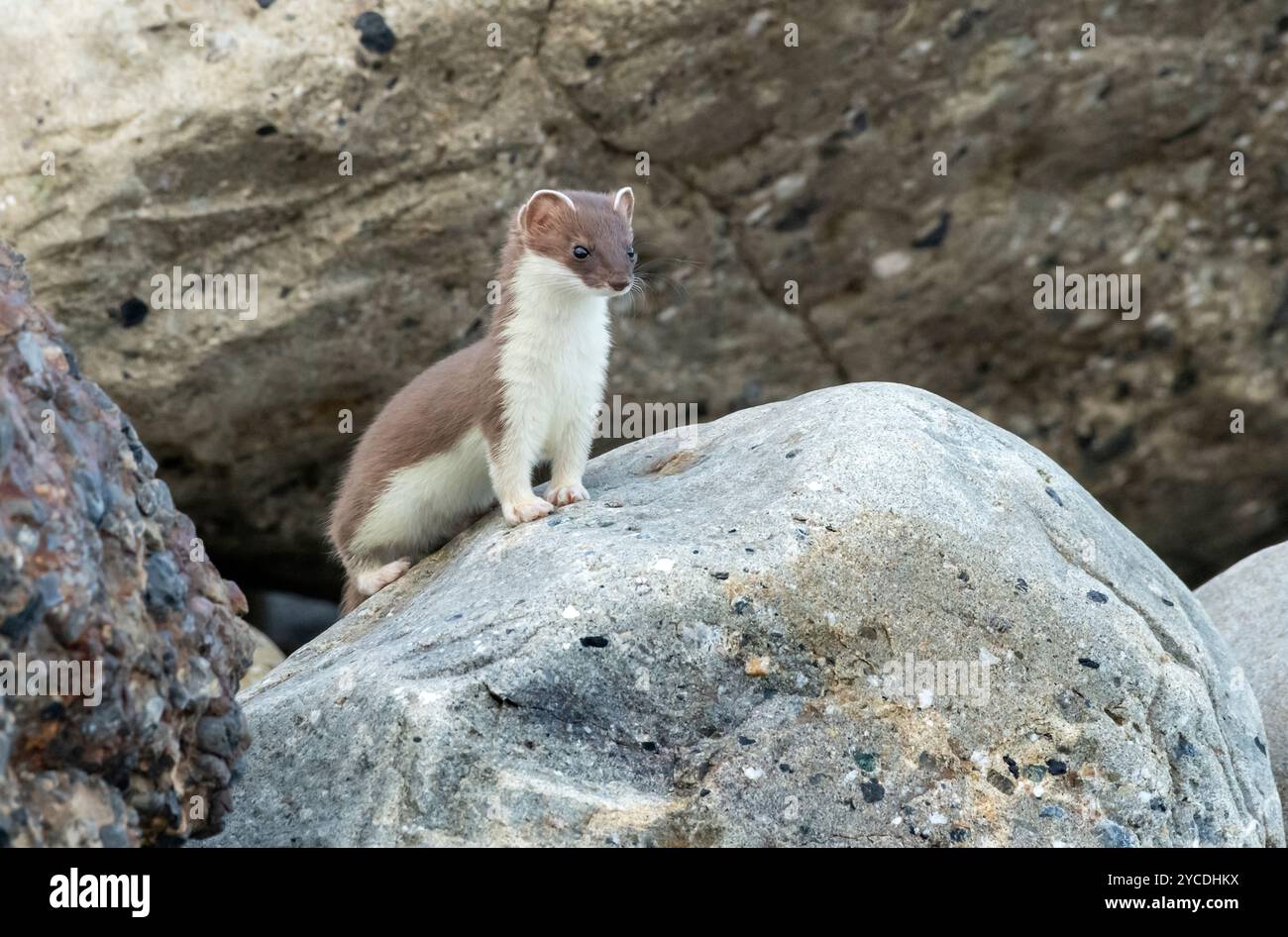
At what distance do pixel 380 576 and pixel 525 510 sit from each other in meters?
0.87

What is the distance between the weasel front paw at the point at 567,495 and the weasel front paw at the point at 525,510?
10 centimetres

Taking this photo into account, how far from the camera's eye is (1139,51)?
8062 millimetres

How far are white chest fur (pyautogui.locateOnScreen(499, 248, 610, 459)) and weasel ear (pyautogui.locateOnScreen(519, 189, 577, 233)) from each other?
0.41 feet

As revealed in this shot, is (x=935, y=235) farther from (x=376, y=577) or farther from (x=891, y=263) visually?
(x=376, y=577)

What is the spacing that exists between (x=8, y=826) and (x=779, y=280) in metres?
5.67

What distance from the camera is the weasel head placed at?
5949 mm

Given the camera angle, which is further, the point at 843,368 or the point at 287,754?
the point at 843,368

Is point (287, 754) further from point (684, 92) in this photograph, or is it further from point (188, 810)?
point (684, 92)

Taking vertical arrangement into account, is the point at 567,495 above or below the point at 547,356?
below

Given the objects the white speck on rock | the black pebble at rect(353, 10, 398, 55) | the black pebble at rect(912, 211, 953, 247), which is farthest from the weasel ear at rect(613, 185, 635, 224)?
the black pebble at rect(912, 211, 953, 247)

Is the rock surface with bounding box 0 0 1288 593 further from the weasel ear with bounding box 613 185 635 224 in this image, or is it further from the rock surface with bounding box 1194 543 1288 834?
the rock surface with bounding box 1194 543 1288 834

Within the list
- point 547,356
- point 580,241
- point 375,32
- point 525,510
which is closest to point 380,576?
point 525,510

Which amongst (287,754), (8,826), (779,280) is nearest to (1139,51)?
(779,280)

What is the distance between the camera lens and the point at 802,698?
445 centimetres
